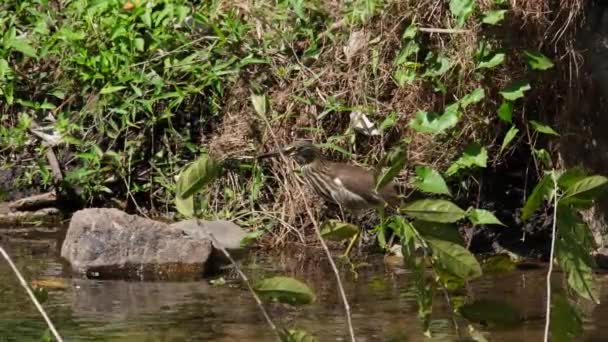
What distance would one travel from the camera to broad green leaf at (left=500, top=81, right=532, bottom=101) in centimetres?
693

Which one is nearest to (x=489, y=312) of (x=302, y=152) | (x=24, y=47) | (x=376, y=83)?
(x=302, y=152)

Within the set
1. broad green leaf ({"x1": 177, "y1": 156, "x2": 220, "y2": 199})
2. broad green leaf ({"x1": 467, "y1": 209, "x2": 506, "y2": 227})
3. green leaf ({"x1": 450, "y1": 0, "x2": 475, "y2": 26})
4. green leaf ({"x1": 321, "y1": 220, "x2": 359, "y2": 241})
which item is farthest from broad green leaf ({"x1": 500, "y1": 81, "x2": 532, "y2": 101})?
broad green leaf ({"x1": 177, "y1": 156, "x2": 220, "y2": 199})

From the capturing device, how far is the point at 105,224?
23.0 ft

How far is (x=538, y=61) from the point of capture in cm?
688

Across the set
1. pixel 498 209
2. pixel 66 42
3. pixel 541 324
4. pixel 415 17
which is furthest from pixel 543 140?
pixel 66 42

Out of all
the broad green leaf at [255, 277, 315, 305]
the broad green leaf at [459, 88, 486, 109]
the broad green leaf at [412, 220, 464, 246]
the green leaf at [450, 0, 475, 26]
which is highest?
the green leaf at [450, 0, 475, 26]

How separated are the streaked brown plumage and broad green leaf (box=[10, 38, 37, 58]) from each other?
1.98 metres

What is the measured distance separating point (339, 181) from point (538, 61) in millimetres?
1172

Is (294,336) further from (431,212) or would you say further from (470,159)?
(470,159)

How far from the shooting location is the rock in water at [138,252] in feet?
22.6

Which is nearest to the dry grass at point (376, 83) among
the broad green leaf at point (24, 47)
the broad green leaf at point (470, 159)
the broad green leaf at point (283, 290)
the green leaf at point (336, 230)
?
the broad green leaf at point (470, 159)

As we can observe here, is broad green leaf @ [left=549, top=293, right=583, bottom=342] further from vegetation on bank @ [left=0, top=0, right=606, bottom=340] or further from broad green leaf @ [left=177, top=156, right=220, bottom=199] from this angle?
vegetation on bank @ [left=0, top=0, right=606, bottom=340]

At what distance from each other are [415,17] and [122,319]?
8.13 ft

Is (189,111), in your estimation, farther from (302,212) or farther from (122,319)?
(122,319)
